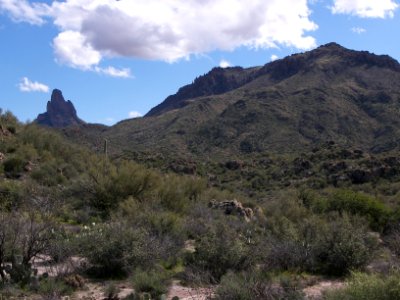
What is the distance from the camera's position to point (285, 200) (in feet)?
86.7

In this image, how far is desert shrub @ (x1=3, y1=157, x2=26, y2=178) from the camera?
29.8 meters

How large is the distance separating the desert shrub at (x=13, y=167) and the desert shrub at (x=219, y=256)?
18.9 m

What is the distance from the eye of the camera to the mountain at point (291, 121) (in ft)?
283

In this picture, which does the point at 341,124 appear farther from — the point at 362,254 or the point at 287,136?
the point at 362,254

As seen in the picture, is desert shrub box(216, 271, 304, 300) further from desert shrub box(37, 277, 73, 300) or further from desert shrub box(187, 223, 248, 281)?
desert shrub box(37, 277, 73, 300)

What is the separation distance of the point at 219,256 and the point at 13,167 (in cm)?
2029

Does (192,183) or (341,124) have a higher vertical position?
(341,124)

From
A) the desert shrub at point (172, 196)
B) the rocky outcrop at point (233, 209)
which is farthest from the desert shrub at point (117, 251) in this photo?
the rocky outcrop at point (233, 209)

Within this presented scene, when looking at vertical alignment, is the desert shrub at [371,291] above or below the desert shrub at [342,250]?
above

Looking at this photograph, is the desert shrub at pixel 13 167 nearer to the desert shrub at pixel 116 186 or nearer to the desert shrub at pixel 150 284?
the desert shrub at pixel 116 186

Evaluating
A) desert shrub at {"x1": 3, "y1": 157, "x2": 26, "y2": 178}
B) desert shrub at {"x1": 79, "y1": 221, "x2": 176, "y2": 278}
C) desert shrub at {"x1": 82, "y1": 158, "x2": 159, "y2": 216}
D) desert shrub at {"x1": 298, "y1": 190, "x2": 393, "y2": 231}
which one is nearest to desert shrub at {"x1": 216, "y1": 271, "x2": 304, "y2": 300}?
desert shrub at {"x1": 79, "y1": 221, "x2": 176, "y2": 278}

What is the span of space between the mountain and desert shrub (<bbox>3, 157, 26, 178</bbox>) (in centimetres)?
3464

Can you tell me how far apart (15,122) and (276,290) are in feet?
108

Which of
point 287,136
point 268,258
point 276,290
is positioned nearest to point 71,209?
point 268,258
